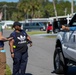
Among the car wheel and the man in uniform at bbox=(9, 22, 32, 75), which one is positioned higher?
the man in uniform at bbox=(9, 22, 32, 75)

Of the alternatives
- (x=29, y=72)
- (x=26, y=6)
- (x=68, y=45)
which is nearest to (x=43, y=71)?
(x=29, y=72)


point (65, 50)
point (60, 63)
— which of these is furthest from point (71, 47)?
point (60, 63)

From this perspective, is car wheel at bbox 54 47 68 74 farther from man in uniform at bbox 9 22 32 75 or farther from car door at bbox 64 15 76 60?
man in uniform at bbox 9 22 32 75

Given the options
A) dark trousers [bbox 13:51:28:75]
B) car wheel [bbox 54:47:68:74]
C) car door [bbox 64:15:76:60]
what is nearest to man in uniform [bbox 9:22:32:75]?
dark trousers [bbox 13:51:28:75]

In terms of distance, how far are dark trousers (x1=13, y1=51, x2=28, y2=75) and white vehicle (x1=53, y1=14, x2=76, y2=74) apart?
129 centimetres

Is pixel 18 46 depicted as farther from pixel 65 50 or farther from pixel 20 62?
pixel 65 50

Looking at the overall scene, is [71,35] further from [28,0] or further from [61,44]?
[28,0]

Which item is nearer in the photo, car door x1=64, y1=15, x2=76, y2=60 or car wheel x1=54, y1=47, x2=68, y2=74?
car door x1=64, y1=15, x2=76, y2=60

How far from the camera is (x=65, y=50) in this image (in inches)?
392

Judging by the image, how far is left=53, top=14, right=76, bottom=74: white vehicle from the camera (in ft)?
29.9

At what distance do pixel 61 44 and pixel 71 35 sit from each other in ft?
4.37

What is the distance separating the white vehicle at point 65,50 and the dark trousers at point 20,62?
1.29 meters

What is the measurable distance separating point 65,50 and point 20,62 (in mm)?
1528

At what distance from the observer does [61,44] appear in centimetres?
1051
